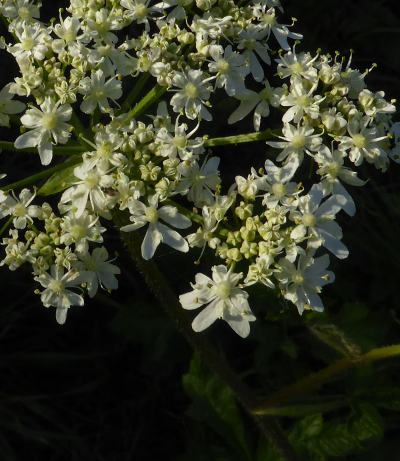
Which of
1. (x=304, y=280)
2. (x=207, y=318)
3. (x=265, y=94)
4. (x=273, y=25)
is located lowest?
(x=207, y=318)

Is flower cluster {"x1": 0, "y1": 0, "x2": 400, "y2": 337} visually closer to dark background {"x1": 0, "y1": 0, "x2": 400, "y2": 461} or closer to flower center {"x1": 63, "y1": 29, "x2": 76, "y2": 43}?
flower center {"x1": 63, "y1": 29, "x2": 76, "y2": 43}

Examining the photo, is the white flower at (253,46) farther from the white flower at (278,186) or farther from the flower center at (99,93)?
the flower center at (99,93)

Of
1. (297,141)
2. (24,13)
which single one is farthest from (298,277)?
(24,13)

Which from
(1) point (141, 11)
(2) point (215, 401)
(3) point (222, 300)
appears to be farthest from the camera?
(2) point (215, 401)

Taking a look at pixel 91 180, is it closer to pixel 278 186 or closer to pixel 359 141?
pixel 278 186

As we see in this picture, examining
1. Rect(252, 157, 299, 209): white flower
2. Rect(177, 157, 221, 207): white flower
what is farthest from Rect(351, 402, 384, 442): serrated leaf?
Rect(177, 157, 221, 207): white flower

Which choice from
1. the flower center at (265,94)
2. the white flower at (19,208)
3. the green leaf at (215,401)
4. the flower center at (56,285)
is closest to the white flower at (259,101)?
the flower center at (265,94)

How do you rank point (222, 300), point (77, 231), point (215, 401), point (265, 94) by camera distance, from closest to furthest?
point (77, 231) < point (222, 300) < point (265, 94) < point (215, 401)
